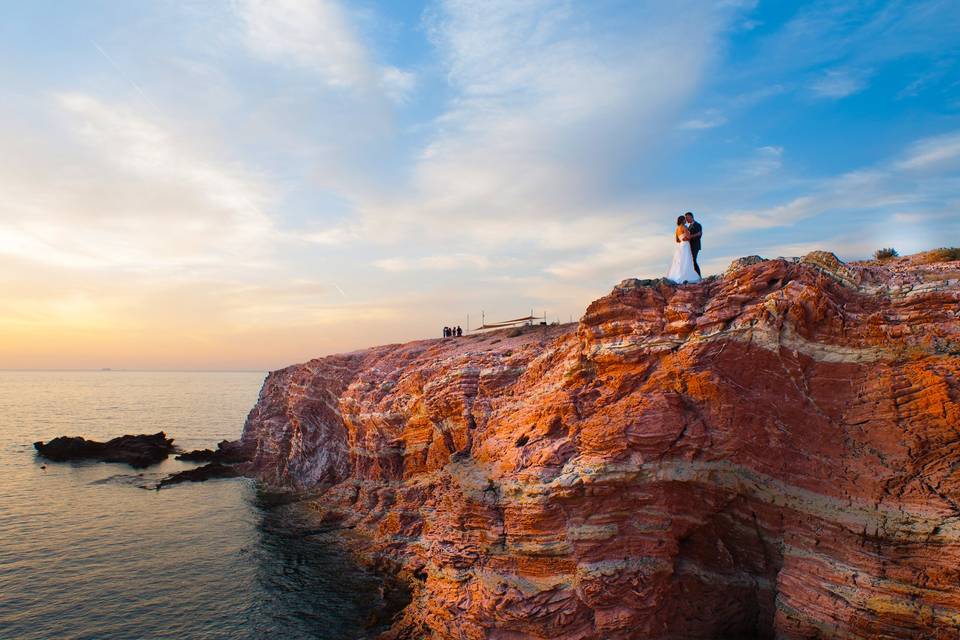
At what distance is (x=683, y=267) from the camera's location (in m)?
17.6

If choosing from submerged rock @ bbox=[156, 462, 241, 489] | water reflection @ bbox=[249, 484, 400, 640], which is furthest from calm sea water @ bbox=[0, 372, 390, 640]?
submerged rock @ bbox=[156, 462, 241, 489]

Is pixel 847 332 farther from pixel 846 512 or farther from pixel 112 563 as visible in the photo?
pixel 112 563

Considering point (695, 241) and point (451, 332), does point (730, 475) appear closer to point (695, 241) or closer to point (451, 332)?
point (695, 241)

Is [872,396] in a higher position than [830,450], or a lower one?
higher

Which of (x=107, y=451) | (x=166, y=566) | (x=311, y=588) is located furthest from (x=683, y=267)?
(x=107, y=451)

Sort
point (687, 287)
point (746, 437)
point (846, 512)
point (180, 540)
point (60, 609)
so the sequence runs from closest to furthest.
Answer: point (846, 512) < point (746, 437) < point (687, 287) < point (60, 609) < point (180, 540)

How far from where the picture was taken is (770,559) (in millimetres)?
14562

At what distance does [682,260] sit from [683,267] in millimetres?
285

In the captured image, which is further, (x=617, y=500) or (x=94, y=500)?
(x=94, y=500)

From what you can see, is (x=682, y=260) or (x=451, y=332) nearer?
(x=682, y=260)

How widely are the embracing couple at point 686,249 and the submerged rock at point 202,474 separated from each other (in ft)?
145

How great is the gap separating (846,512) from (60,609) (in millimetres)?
29853

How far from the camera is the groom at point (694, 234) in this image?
57.6ft

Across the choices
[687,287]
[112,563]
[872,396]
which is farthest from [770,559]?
[112,563]
